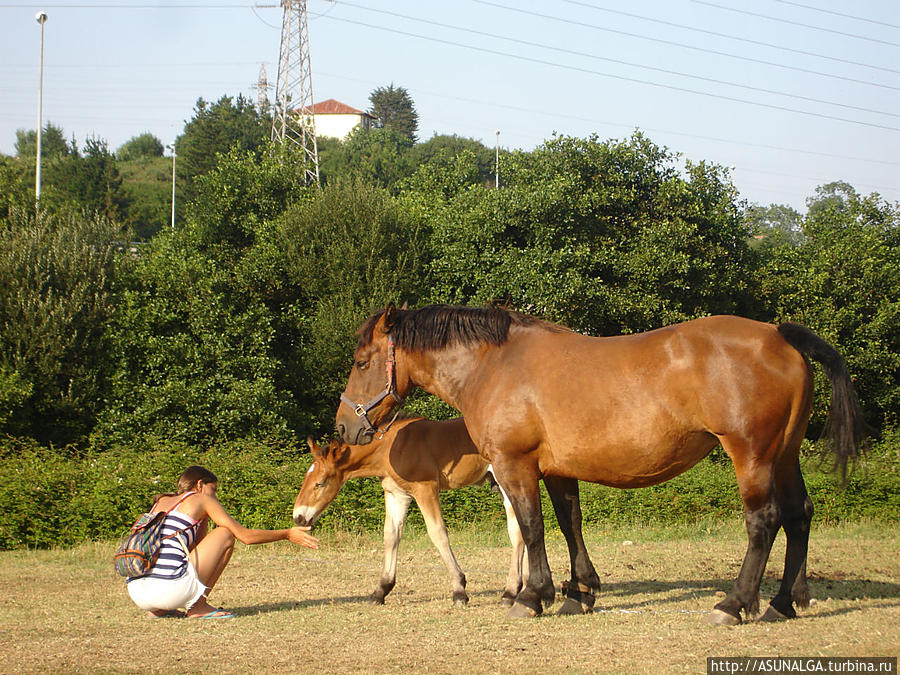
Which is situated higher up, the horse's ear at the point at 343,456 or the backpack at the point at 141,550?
the horse's ear at the point at 343,456

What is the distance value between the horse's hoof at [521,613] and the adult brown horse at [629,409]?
1cm

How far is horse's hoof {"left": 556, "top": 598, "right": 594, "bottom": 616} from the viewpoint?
25.6 ft

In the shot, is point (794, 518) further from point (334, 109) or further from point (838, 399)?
point (334, 109)

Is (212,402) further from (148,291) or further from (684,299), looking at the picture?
(684,299)

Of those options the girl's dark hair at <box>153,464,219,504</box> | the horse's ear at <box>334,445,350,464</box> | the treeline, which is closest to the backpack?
the girl's dark hair at <box>153,464,219,504</box>

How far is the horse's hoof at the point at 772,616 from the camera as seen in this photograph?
22.8 feet

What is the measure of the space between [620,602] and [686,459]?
2195 millimetres

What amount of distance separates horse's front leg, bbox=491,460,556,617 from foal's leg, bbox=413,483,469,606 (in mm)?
958

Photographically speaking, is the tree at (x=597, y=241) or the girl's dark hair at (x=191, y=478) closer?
the girl's dark hair at (x=191, y=478)

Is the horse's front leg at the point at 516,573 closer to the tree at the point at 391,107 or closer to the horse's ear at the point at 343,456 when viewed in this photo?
the horse's ear at the point at 343,456

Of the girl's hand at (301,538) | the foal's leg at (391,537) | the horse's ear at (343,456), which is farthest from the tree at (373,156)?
the girl's hand at (301,538)

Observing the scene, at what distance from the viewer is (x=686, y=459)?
7.01m

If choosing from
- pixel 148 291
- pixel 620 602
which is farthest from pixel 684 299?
pixel 620 602

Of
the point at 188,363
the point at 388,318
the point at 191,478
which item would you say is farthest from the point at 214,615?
the point at 188,363
